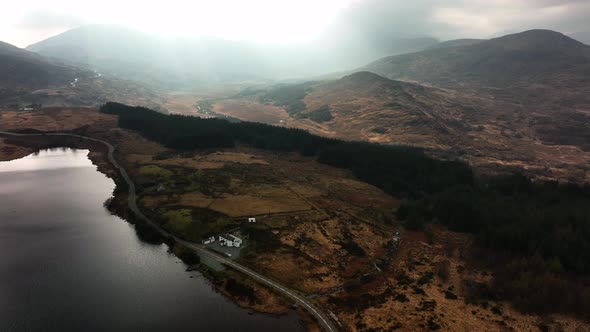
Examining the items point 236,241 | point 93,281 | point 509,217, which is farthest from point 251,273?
point 509,217

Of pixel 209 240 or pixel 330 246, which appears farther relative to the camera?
pixel 330 246

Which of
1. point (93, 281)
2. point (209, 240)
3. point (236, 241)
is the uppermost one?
point (236, 241)

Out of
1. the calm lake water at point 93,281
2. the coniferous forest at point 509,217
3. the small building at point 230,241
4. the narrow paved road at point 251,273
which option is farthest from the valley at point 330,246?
the calm lake water at point 93,281

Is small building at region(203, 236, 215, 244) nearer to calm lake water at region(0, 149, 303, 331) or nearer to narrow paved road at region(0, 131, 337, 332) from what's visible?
narrow paved road at region(0, 131, 337, 332)

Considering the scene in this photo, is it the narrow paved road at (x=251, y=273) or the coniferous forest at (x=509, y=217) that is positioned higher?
the coniferous forest at (x=509, y=217)

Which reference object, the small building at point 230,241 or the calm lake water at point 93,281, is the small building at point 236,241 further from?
the calm lake water at point 93,281

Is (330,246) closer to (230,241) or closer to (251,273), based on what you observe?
(251,273)

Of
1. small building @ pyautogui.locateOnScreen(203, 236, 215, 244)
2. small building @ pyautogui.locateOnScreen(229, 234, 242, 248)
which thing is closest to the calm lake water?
small building @ pyautogui.locateOnScreen(203, 236, 215, 244)
